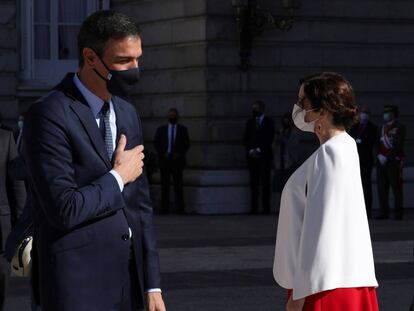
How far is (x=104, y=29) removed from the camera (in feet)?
15.4

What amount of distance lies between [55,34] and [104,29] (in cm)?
1903

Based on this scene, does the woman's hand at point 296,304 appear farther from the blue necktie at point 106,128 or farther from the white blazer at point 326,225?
the blue necktie at point 106,128

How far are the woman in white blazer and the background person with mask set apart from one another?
14910 millimetres

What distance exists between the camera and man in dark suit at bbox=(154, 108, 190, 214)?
2095cm

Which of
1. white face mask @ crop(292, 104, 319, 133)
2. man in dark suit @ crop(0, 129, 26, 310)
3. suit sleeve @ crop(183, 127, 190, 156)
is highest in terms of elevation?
white face mask @ crop(292, 104, 319, 133)

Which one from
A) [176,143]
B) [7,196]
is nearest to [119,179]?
[7,196]

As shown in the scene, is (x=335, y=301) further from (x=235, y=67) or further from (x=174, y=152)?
(x=235, y=67)

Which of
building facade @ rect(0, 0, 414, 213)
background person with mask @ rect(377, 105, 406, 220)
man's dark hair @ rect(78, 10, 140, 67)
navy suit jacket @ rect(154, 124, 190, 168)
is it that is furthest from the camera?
building facade @ rect(0, 0, 414, 213)

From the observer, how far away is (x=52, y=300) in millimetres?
4691

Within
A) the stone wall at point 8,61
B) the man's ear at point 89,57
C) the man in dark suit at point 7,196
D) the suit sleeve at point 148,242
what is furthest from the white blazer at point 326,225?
the stone wall at point 8,61

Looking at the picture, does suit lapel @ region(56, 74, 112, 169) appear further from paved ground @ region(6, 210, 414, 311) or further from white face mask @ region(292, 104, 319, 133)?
paved ground @ region(6, 210, 414, 311)

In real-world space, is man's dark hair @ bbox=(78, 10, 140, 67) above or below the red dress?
above

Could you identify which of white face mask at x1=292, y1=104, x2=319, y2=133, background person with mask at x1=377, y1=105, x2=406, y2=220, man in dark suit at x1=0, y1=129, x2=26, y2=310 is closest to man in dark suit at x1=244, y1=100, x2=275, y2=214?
background person with mask at x1=377, y1=105, x2=406, y2=220

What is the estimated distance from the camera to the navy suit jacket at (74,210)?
458 centimetres
